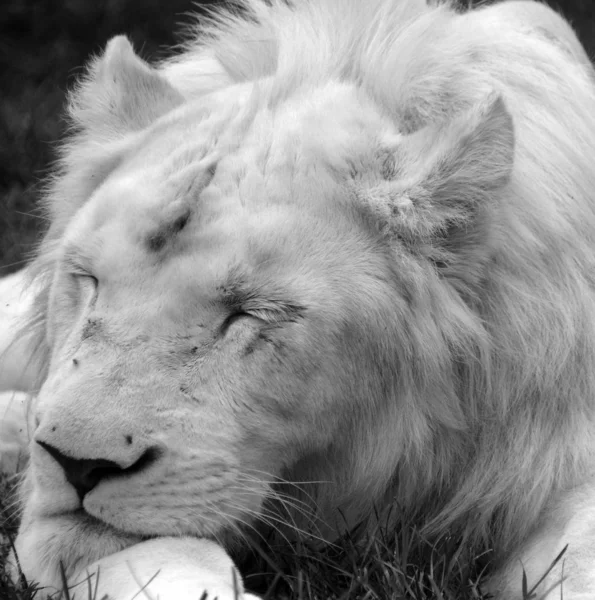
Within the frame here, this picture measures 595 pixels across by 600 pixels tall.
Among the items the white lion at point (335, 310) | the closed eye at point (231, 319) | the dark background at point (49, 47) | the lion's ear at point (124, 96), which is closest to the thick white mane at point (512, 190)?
the white lion at point (335, 310)

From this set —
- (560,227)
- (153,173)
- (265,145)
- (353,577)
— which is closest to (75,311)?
(153,173)

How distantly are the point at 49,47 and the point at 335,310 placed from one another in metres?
6.80

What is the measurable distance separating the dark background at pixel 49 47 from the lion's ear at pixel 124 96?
11.2 ft

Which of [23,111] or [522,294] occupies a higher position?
[522,294]

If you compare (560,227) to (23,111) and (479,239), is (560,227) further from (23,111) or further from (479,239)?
(23,111)

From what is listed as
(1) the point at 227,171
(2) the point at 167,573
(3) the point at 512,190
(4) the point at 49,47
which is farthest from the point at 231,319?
(4) the point at 49,47

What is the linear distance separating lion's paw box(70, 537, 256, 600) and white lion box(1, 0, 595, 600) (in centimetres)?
1

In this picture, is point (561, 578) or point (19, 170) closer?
point (561, 578)

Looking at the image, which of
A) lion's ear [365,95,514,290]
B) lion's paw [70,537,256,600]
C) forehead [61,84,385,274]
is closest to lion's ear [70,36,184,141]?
forehead [61,84,385,274]

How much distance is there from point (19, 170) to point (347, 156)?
4273 millimetres

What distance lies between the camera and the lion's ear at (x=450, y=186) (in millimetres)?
2611

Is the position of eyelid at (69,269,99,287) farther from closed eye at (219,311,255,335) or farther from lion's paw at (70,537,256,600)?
lion's paw at (70,537,256,600)

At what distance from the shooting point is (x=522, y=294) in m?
2.79

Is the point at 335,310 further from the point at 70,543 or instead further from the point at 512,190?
the point at 70,543
